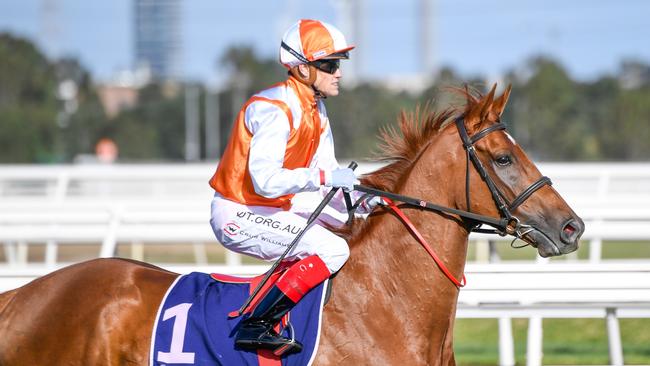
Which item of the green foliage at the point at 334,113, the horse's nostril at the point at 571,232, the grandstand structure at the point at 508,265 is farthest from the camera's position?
the green foliage at the point at 334,113

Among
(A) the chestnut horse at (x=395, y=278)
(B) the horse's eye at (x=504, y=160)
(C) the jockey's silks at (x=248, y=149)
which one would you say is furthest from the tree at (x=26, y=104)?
(B) the horse's eye at (x=504, y=160)

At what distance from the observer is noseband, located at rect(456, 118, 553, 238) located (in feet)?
13.0

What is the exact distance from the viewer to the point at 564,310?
548 centimetres

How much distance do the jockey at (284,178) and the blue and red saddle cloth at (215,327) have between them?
55 mm

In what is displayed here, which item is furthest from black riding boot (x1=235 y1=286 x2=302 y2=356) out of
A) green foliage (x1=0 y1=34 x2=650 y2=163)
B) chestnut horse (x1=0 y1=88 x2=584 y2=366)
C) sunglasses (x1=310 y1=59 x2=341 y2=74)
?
green foliage (x1=0 y1=34 x2=650 y2=163)

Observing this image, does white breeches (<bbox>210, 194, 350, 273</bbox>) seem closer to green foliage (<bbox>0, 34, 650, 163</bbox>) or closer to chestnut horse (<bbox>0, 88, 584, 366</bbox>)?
chestnut horse (<bbox>0, 88, 584, 366</bbox>)

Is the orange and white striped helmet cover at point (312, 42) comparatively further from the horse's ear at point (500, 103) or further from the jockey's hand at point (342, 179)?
the horse's ear at point (500, 103)

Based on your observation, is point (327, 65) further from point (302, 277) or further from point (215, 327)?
point (215, 327)

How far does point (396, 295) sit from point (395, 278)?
0.25 ft

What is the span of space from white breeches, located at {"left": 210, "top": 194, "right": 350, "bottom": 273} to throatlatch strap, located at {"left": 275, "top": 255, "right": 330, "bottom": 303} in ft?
0.23

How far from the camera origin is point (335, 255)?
13.2 feet

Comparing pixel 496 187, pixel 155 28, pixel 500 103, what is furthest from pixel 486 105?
pixel 155 28

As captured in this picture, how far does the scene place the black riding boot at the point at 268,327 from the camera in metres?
3.91

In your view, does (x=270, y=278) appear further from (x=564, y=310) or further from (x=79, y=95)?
(x=79, y=95)
